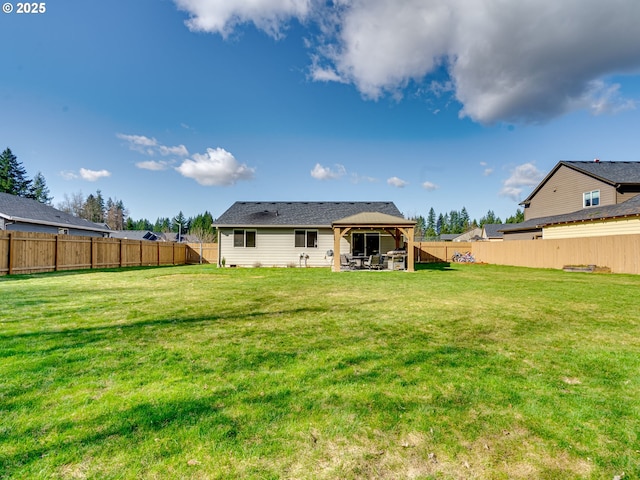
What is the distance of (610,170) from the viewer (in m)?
18.9

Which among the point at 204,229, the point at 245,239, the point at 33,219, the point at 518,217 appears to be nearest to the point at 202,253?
the point at 245,239

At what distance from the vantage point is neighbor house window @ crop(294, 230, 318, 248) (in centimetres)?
1739

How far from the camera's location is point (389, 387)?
2.47 metres

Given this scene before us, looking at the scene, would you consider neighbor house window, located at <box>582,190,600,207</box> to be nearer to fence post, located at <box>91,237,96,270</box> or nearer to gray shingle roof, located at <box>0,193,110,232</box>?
fence post, located at <box>91,237,96,270</box>

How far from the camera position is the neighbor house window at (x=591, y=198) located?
18.5 metres

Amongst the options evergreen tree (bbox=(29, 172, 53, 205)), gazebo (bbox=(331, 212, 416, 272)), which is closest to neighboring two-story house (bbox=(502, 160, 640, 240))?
gazebo (bbox=(331, 212, 416, 272))

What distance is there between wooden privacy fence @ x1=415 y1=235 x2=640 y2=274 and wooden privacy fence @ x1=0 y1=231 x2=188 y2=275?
18.0 meters

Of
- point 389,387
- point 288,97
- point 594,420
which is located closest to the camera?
point 594,420

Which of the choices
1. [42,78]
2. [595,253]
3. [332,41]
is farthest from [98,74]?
[595,253]

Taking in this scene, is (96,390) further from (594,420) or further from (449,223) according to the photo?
(449,223)

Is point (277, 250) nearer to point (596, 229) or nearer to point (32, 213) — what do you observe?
point (32, 213)

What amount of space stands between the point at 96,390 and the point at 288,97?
52.1 ft

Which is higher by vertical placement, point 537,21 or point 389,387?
point 537,21

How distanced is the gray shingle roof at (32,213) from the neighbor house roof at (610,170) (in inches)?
1379
